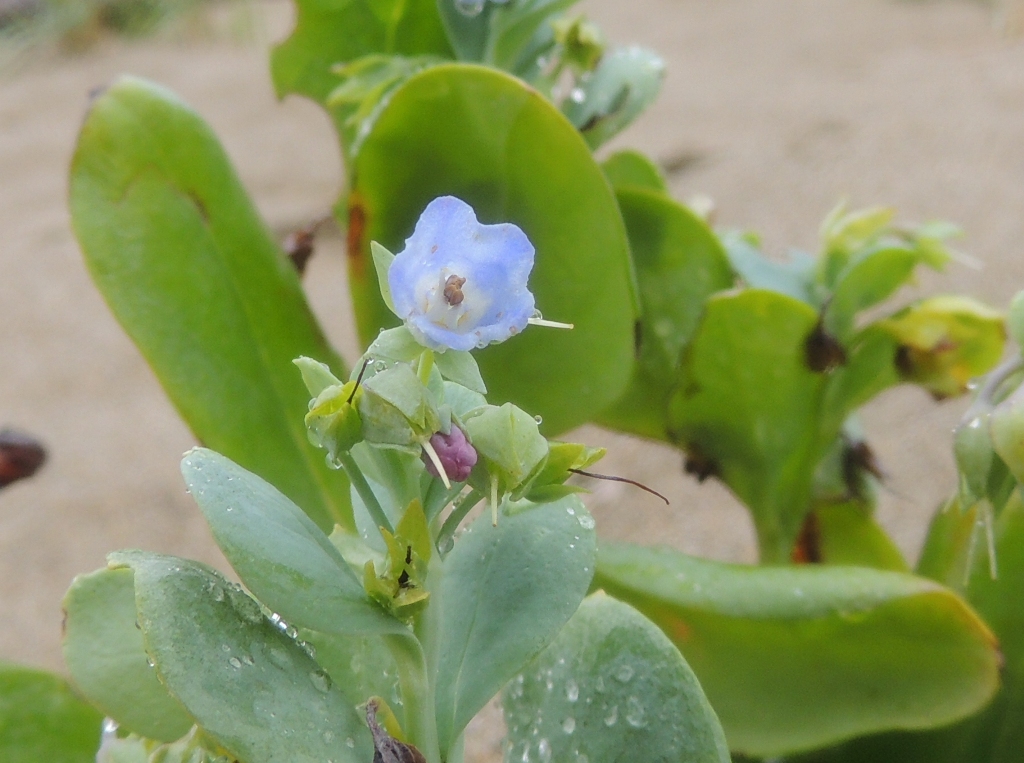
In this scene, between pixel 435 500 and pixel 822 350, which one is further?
pixel 822 350

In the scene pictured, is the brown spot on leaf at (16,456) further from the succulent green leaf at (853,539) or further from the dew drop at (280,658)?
the succulent green leaf at (853,539)

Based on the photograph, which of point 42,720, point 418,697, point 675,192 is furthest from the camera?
point 675,192

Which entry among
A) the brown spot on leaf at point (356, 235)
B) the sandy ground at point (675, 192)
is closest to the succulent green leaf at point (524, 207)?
the brown spot on leaf at point (356, 235)

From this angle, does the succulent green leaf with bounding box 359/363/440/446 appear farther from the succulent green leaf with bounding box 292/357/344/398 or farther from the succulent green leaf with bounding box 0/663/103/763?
the succulent green leaf with bounding box 0/663/103/763

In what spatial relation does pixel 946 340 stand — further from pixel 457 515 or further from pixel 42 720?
pixel 42 720

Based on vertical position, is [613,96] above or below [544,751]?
above

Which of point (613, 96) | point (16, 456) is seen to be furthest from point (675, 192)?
point (16, 456)

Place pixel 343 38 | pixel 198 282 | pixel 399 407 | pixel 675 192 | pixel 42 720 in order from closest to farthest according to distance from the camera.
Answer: pixel 399 407 < pixel 42 720 < pixel 198 282 < pixel 343 38 < pixel 675 192

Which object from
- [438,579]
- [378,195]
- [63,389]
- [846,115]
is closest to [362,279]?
[378,195]
